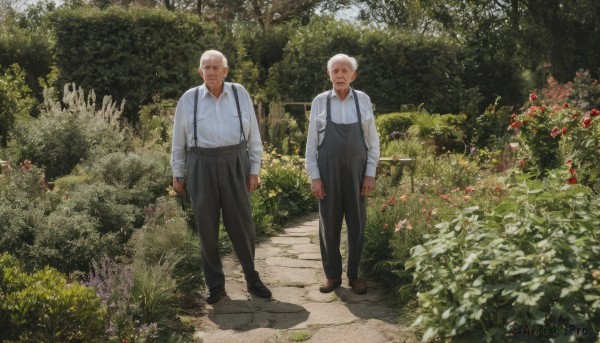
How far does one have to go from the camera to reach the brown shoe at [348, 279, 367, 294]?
5.09m

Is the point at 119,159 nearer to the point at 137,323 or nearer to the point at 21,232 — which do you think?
the point at 21,232

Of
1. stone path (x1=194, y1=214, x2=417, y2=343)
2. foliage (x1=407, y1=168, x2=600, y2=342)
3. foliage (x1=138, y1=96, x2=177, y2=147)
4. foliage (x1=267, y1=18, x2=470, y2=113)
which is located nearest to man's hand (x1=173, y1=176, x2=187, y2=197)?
stone path (x1=194, y1=214, x2=417, y2=343)

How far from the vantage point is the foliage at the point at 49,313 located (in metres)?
3.60

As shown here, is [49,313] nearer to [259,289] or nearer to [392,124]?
[259,289]

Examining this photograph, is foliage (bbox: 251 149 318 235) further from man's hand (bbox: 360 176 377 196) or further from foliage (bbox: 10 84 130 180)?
man's hand (bbox: 360 176 377 196)

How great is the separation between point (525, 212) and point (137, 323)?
7.47 ft

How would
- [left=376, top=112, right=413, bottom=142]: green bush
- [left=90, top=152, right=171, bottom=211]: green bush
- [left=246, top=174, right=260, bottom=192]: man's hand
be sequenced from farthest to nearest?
[left=376, top=112, right=413, bottom=142]: green bush < [left=90, top=152, right=171, bottom=211]: green bush < [left=246, top=174, right=260, bottom=192]: man's hand

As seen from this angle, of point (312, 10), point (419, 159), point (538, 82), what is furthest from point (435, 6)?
point (419, 159)

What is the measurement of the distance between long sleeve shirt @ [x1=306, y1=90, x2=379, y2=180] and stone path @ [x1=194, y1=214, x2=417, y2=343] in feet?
2.97

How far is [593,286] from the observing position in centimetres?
297

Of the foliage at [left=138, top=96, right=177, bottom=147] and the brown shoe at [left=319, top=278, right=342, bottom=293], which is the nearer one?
the brown shoe at [left=319, top=278, right=342, bottom=293]

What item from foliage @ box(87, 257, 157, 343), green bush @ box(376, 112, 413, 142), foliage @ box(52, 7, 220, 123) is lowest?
foliage @ box(87, 257, 157, 343)

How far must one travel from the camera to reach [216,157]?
4684 mm

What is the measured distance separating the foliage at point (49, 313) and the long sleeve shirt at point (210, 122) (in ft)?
4.40
